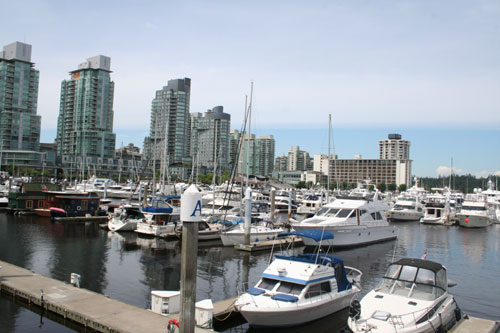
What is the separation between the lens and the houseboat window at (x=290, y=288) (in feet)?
49.3

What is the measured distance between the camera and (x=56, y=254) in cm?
→ 2788

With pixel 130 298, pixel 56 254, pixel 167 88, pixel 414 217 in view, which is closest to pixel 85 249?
pixel 56 254

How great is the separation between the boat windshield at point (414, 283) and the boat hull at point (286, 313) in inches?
88.3

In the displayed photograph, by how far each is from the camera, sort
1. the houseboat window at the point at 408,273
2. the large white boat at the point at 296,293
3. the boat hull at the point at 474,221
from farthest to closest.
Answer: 1. the boat hull at the point at 474,221
2. the houseboat window at the point at 408,273
3. the large white boat at the point at 296,293

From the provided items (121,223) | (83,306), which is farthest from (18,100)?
(83,306)

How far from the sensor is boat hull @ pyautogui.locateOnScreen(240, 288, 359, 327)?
14.0 metres

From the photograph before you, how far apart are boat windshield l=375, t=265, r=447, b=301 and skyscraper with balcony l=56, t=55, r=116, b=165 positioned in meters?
152

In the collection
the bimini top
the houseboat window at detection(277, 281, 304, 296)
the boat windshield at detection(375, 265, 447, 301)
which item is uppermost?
the bimini top

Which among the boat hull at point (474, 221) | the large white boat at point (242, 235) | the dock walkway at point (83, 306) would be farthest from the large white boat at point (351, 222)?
the boat hull at point (474, 221)

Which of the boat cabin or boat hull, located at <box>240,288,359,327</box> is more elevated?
the boat cabin

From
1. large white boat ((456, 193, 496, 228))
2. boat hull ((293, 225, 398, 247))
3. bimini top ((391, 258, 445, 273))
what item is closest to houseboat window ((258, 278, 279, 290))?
bimini top ((391, 258, 445, 273))

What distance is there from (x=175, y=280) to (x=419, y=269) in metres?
13.2

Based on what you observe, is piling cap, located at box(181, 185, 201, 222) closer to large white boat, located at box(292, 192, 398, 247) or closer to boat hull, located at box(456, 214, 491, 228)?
large white boat, located at box(292, 192, 398, 247)

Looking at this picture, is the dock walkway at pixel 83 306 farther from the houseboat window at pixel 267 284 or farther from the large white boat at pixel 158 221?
the large white boat at pixel 158 221
